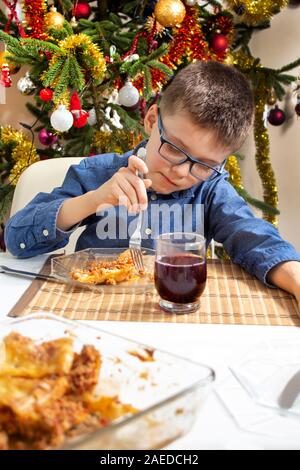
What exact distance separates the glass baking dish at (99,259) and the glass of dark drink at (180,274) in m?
0.09

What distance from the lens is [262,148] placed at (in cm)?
264

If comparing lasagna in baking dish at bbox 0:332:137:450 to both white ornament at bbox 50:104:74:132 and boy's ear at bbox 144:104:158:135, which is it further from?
white ornament at bbox 50:104:74:132

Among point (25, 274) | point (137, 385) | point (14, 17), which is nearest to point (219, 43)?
point (14, 17)

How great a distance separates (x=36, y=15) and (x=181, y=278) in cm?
146

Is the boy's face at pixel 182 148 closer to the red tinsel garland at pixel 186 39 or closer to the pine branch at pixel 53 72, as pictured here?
the pine branch at pixel 53 72

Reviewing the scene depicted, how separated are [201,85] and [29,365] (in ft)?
3.01

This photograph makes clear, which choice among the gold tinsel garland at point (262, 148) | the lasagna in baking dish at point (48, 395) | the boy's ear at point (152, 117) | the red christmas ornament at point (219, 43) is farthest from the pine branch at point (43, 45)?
the lasagna in baking dish at point (48, 395)

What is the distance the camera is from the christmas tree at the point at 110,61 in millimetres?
1796

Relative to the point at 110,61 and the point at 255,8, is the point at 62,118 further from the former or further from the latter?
the point at 255,8

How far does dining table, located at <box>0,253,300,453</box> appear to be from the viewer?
51cm

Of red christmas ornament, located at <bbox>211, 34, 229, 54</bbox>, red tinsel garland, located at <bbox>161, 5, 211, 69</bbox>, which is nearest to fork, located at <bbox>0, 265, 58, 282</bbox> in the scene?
red tinsel garland, located at <bbox>161, 5, 211, 69</bbox>

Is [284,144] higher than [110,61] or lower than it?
lower

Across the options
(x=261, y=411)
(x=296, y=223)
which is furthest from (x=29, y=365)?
(x=296, y=223)

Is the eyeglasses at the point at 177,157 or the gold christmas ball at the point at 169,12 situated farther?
the gold christmas ball at the point at 169,12
